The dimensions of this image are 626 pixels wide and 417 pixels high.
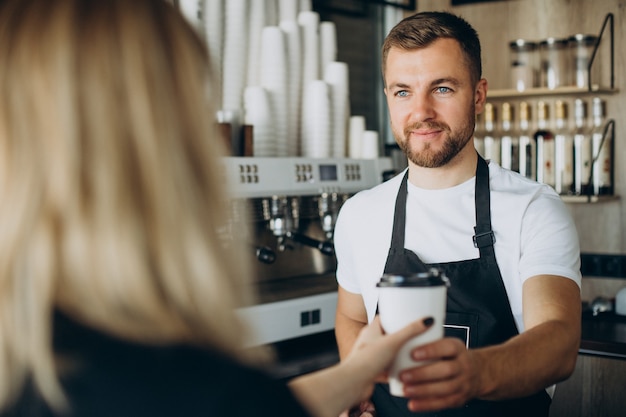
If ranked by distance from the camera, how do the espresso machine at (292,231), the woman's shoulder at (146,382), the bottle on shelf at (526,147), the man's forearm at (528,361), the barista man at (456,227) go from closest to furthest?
the woman's shoulder at (146,382) → the man's forearm at (528,361) → the barista man at (456,227) → the espresso machine at (292,231) → the bottle on shelf at (526,147)

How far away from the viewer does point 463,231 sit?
5.52 feet

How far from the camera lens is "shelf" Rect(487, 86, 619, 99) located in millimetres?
3506

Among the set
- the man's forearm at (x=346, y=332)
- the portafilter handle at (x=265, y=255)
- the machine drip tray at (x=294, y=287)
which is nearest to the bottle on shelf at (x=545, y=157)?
the machine drip tray at (x=294, y=287)

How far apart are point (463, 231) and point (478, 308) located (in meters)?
0.18

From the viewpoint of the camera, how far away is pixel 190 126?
78cm

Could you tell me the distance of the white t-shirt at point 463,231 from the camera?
1512 millimetres

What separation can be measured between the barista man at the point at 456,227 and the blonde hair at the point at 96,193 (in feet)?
2.79

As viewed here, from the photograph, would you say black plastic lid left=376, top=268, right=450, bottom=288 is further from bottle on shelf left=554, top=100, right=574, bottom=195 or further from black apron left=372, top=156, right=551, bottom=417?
bottle on shelf left=554, top=100, right=574, bottom=195

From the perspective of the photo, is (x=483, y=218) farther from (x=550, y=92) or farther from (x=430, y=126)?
(x=550, y=92)

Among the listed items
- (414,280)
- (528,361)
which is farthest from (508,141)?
(414,280)

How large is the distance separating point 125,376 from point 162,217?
6.1 inches

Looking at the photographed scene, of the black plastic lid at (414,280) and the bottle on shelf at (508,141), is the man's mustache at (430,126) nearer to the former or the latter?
the black plastic lid at (414,280)

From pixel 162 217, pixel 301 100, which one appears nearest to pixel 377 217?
pixel 162 217

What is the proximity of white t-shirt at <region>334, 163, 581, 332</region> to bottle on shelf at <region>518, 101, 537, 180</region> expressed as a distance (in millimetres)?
2001
